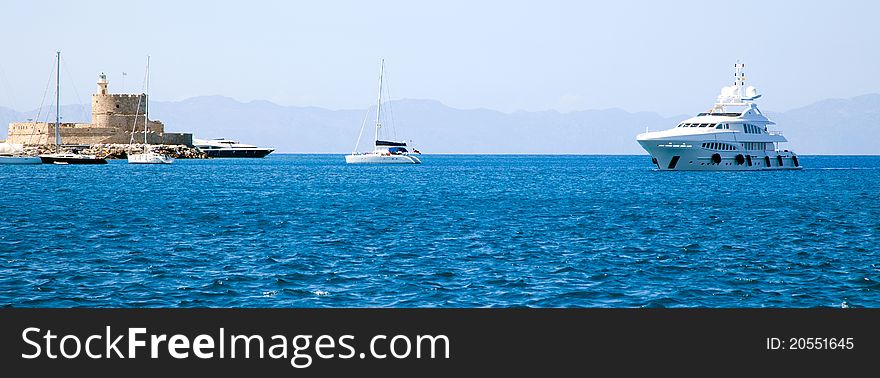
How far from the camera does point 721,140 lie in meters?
90.7

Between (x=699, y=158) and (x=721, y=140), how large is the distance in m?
2.74

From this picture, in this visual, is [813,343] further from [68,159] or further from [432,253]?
[68,159]

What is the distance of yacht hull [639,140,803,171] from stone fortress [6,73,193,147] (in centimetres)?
9382

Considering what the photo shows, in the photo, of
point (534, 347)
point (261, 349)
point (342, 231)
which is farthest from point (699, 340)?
point (342, 231)

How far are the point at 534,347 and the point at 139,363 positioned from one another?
3.49 m

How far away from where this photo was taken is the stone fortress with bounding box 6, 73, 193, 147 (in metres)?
159

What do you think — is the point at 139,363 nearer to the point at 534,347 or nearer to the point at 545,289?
the point at 534,347

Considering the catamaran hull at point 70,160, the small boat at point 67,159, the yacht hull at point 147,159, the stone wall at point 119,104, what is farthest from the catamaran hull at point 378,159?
the stone wall at point 119,104

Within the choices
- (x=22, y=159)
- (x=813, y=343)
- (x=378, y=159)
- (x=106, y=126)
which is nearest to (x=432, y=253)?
(x=813, y=343)

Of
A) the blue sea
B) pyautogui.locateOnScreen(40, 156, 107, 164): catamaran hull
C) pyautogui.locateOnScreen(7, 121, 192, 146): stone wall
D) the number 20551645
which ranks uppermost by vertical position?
pyautogui.locateOnScreen(7, 121, 192, 146): stone wall

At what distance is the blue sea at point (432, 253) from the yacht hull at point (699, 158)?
129 ft

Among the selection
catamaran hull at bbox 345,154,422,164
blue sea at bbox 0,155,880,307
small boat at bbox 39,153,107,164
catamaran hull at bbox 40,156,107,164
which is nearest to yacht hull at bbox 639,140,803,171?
blue sea at bbox 0,155,880,307

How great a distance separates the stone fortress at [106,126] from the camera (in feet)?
521

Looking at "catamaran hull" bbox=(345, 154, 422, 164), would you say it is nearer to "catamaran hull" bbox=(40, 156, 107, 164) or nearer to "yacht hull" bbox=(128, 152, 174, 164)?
"yacht hull" bbox=(128, 152, 174, 164)
